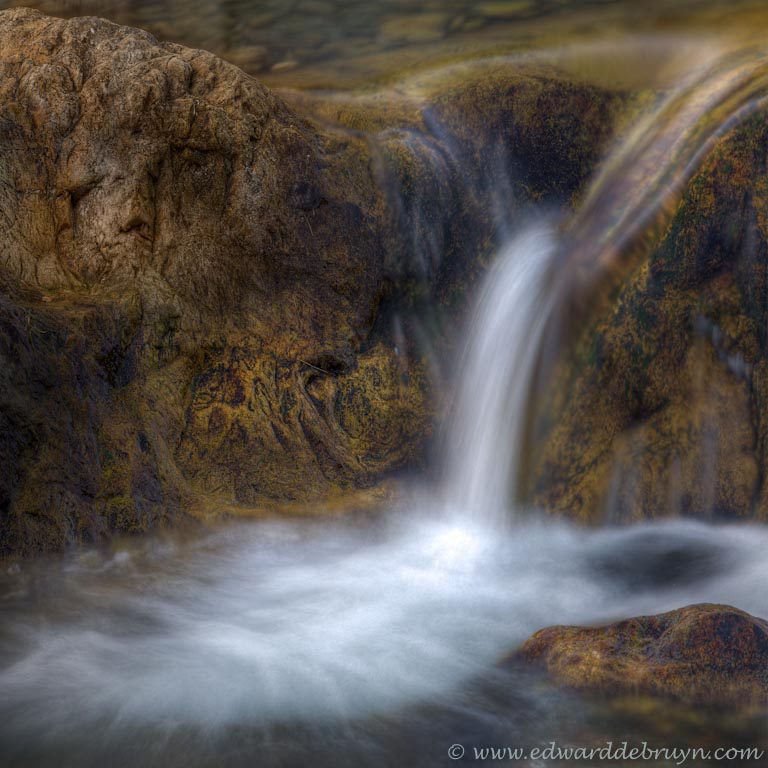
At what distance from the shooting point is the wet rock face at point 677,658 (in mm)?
3674

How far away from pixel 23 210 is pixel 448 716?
3.92m

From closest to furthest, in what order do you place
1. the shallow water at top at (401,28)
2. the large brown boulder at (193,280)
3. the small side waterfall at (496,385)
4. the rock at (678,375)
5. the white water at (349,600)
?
the white water at (349,600) < the large brown boulder at (193,280) < the rock at (678,375) < the small side waterfall at (496,385) < the shallow water at top at (401,28)

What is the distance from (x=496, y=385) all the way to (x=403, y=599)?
1.75m

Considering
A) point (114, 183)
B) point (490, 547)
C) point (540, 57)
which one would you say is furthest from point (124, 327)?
point (540, 57)

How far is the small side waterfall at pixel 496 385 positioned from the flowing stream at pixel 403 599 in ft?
0.05

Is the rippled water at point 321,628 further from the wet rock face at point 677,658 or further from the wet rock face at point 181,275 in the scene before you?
the wet rock face at point 181,275

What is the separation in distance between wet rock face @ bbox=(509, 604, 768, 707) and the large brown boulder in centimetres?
226

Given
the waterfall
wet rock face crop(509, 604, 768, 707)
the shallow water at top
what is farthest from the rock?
wet rock face crop(509, 604, 768, 707)

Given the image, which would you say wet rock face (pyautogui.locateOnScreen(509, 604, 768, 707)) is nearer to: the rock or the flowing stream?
the flowing stream

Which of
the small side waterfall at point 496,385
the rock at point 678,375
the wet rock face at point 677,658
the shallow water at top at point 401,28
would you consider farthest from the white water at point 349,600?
the shallow water at top at point 401,28

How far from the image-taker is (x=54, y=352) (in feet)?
16.7

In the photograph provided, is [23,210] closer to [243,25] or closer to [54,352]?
[54,352]

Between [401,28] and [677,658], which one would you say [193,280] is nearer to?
[401,28]

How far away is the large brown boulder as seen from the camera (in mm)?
5281
